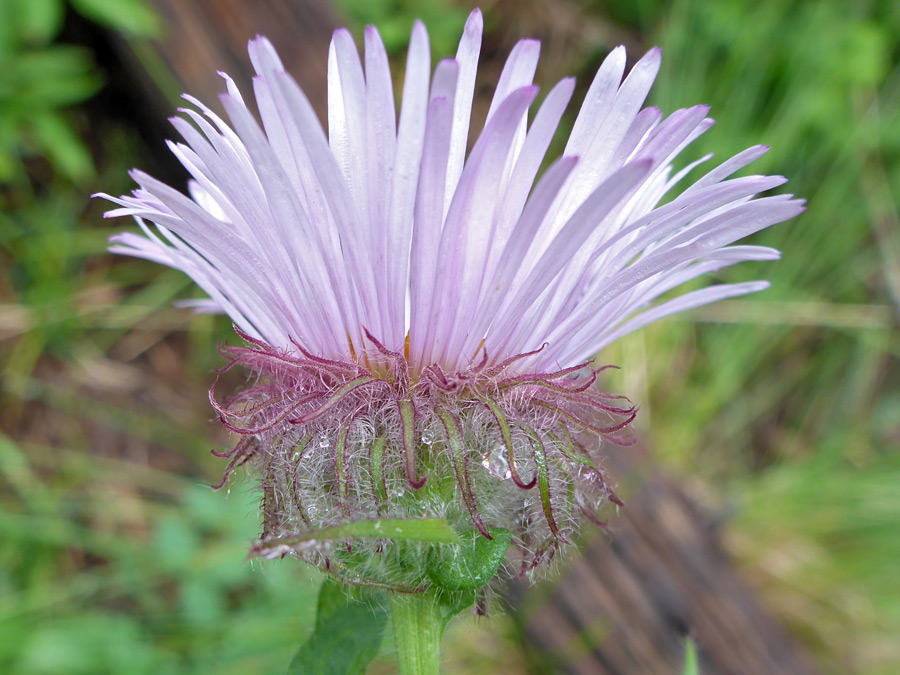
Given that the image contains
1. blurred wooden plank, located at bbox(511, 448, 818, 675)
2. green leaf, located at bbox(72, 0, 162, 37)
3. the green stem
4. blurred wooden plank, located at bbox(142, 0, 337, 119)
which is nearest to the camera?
the green stem

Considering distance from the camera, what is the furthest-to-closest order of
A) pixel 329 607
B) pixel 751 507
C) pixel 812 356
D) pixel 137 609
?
1. pixel 812 356
2. pixel 751 507
3. pixel 137 609
4. pixel 329 607

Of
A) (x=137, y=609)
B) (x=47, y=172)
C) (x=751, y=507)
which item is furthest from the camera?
(x=751, y=507)

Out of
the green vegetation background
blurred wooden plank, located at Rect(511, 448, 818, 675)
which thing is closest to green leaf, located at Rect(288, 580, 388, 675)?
the green vegetation background

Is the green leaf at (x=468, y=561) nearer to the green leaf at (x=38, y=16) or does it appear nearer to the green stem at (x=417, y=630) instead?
the green stem at (x=417, y=630)

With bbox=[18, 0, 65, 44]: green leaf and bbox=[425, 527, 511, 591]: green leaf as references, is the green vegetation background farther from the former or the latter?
bbox=[425, 527, 511, 591]: green leaf

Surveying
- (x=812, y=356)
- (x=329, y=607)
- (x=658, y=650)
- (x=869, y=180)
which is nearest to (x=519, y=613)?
(x=658, y=650)

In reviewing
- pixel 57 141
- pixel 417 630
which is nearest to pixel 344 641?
pixel 417 630

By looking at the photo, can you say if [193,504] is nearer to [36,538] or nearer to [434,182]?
[36,538]
